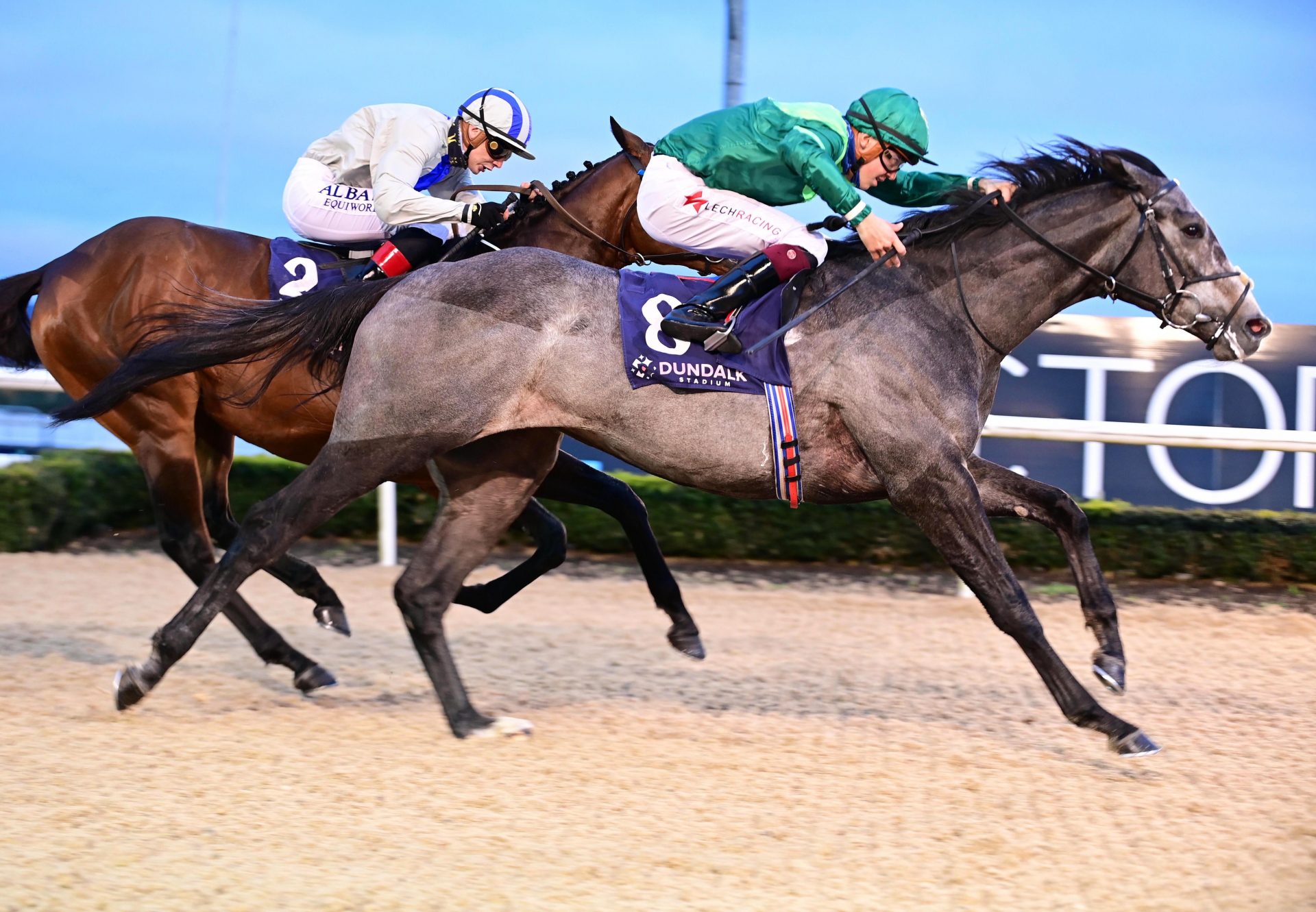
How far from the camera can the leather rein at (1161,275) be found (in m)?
3.75

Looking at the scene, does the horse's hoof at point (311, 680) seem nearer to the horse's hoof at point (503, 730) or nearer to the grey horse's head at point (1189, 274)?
the horse's hoof at point (503, 730)

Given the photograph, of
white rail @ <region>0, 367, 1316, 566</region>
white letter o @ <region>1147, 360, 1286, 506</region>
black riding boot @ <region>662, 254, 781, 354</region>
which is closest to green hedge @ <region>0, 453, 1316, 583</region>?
white letter o @ <region>1147, 360, 1286, 506</region>

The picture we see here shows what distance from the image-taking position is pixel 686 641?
464cm

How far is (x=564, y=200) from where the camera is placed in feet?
15.2

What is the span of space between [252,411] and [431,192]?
102cm

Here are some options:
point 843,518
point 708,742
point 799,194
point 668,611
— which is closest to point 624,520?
point 668,611

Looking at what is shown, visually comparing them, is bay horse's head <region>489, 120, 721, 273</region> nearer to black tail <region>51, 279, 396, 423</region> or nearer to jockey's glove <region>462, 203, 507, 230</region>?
jockey's glove <region>462, 203, 507, 230</region>

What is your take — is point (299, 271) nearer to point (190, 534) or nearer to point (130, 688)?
point (190, 534)

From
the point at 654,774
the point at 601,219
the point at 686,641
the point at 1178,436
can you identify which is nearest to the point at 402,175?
the point at 601,219

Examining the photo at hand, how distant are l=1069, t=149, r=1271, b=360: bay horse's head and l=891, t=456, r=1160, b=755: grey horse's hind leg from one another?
2.60 ft

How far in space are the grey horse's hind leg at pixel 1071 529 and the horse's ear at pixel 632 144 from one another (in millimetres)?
1585

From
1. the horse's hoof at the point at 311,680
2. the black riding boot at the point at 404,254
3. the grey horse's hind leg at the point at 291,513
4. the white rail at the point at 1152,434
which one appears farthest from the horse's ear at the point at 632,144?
the white rail at the point at 1152,434

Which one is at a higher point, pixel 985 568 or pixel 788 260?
pixel 788 260

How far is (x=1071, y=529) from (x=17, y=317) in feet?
12.8
